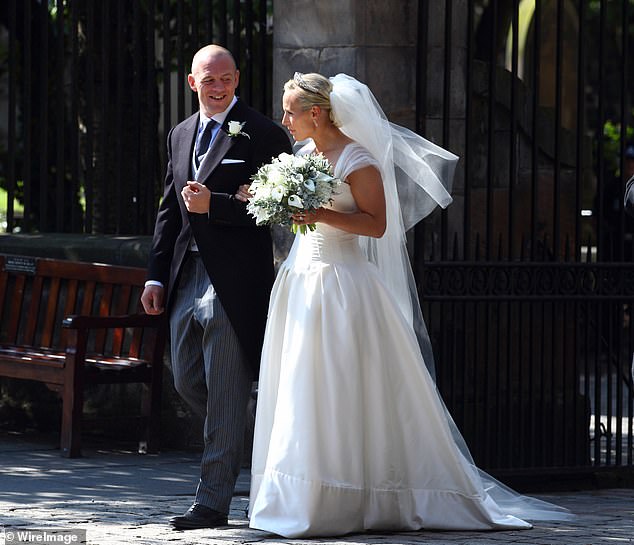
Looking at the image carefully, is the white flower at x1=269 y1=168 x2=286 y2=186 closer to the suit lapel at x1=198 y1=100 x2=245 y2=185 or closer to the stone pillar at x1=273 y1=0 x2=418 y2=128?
the suit lapel at x1=198 y1=100 x2=245 y2=185

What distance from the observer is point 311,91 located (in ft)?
18.9

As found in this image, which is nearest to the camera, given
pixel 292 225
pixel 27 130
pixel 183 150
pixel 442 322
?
pixel 292 225

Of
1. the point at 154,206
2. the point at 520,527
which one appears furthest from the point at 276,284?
the point at 154,206

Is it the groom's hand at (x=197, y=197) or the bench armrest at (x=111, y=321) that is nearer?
the groom's hand at (x=197, y=197)

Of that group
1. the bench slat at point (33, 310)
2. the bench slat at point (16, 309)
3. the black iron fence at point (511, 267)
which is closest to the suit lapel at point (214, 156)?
the black iron fence at point (511, 267)

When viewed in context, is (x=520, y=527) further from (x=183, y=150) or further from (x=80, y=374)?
(x=80, y=374)

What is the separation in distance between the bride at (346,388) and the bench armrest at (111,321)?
2.03 m

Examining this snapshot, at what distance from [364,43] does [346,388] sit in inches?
85.6

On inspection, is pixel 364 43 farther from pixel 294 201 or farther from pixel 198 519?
pixel 198 519

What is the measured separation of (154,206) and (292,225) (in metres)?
3.05

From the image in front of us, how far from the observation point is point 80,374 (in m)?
7.66

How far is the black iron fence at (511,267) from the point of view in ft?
23.6

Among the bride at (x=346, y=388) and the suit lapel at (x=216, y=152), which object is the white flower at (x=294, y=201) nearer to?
the bride at (x=346, y=388)

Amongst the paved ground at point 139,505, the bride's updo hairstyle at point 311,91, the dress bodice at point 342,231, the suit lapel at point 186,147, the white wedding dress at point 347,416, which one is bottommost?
the paved ground at point 139,505
